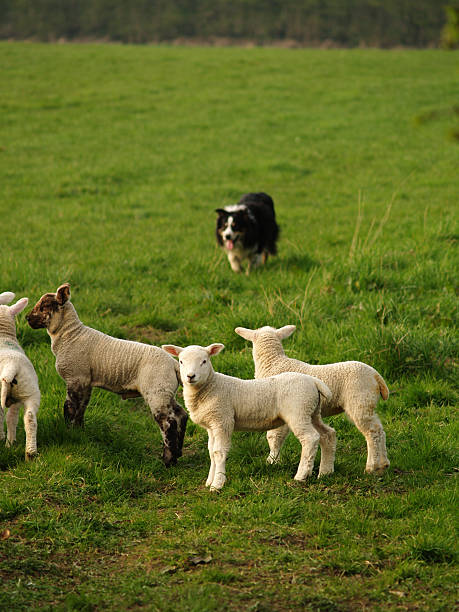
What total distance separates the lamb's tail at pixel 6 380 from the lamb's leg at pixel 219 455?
1.52 m

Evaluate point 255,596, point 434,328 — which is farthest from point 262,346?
point 434,328

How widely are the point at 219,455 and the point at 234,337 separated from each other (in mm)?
2925

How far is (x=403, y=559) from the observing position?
4.17 metres

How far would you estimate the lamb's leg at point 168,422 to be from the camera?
545 centimetres

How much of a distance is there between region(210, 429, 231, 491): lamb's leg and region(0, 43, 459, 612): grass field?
74 mm

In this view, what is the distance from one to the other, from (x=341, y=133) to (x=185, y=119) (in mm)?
5117

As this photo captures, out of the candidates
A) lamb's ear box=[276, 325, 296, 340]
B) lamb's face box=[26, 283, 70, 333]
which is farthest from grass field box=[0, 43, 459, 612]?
lamb's ear box=[276, 325, 296, 340]

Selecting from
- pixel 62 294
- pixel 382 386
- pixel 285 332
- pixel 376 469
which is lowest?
pixel 376 469

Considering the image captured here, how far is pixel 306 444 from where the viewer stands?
4922 millimetres

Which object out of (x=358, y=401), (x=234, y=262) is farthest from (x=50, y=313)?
(x=234, y=262)

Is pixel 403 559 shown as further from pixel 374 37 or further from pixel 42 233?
pixel 374 37

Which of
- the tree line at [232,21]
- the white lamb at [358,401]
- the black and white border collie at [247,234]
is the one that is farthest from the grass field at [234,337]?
the tree line at [232,21]

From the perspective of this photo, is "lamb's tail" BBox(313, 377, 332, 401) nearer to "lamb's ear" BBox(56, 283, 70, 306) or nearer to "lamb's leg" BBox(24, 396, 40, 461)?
"lamb's leg" BBox(24, 396, 40, 461)

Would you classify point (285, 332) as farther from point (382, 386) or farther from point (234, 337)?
point (234, 337)
